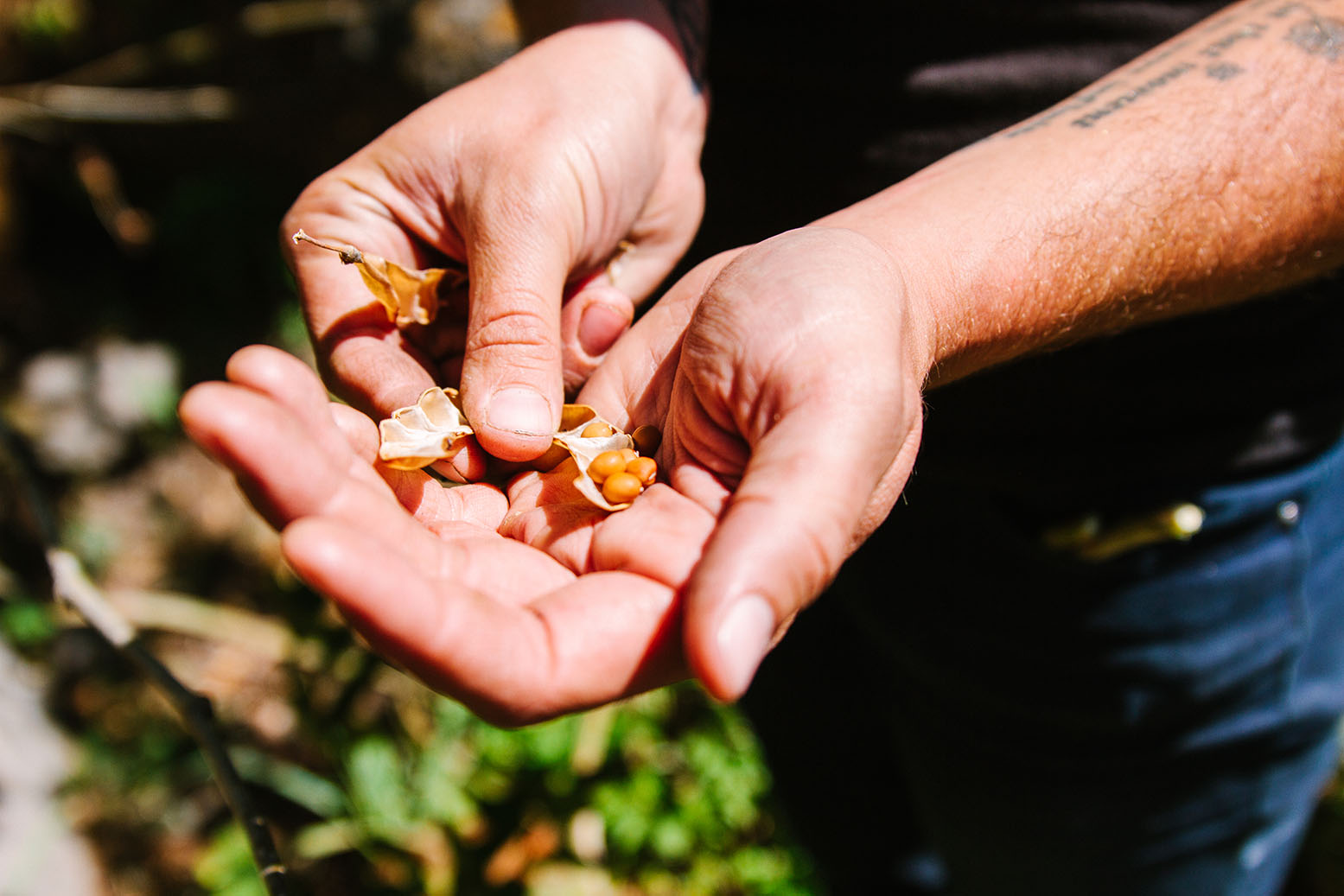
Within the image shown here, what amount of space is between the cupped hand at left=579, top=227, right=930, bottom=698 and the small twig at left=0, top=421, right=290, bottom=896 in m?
0.67

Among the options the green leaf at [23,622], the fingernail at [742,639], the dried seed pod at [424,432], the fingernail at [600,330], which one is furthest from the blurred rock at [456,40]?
A: the fingernail at [742,639]

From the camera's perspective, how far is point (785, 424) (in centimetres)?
112

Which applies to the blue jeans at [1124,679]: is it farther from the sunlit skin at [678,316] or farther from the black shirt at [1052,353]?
the sunlit skin at [678,316]

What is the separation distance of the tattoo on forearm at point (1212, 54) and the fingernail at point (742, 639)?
1153mm

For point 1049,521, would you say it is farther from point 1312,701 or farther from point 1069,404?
point 1312,701

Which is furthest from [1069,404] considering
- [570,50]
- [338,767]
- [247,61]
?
[247,61]

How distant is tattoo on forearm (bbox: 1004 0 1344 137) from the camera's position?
60.5 inches

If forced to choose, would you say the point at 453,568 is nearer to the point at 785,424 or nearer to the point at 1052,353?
the point at 785,424

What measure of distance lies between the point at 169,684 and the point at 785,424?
1.04m

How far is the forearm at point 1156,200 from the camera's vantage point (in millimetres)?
1496

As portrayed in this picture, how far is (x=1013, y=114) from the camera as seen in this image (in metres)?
1.80

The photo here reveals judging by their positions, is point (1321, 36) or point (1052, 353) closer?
point (1321, 36)

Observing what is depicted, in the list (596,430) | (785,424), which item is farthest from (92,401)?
(785,424)

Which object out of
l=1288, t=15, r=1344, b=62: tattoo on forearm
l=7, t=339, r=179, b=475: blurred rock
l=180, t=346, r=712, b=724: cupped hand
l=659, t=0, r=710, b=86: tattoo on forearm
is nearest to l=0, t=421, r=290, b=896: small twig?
l=180, t=346, r=712, b=724: cupped hand
